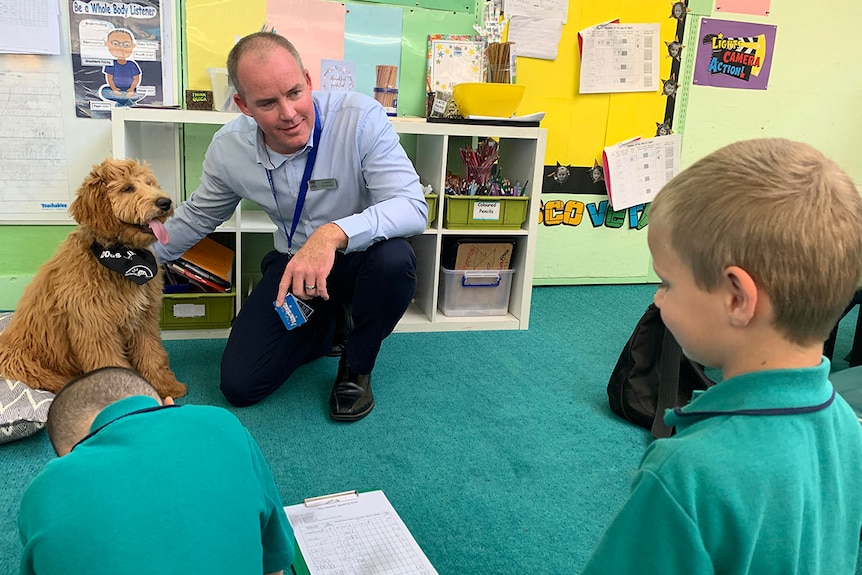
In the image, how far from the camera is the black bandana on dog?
70.8 inches

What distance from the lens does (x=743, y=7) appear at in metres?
3.28

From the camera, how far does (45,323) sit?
1.83 m

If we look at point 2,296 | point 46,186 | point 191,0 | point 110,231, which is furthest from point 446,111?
point 2,296

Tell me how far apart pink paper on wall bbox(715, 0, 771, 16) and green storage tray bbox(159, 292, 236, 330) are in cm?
280

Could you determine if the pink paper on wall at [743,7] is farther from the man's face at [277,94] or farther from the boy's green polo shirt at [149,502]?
the boy's green polo shirt at [149,502]

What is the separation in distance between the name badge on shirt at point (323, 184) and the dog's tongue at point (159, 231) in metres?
0.45

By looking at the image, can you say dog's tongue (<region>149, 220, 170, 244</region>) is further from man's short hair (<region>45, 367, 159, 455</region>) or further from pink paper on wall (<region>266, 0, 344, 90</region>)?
pink paper on wall (<region>266, 0, 344, 90</region>)

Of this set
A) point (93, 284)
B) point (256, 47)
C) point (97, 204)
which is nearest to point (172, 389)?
point (93, 284)

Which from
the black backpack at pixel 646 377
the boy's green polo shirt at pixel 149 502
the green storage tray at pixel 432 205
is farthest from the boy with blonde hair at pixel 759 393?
the green storage tray at pixel 432 205

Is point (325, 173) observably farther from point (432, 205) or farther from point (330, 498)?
point (330, 498)

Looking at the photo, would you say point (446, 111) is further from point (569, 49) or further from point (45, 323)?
point (45, 323)

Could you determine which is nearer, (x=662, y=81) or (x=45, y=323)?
→ (x=45, y=323)

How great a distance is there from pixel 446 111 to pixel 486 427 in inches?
58.2

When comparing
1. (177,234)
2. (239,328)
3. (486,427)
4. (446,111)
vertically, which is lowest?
(486,427)
